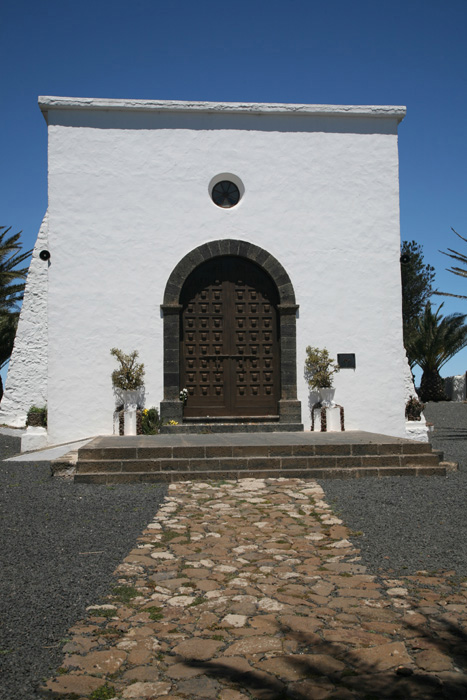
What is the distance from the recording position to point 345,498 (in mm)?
6801

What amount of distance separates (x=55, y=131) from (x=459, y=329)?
17.9m

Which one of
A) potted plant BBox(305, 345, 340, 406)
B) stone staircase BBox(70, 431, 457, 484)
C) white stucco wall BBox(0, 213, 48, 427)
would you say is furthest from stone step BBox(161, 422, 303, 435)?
white stucco wall BBox(0, 213, 48, 427)

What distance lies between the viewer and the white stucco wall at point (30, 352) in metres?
13.7

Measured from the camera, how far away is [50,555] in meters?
4.86

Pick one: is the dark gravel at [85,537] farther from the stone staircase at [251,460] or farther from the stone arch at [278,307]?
the stone arch at [278,307]

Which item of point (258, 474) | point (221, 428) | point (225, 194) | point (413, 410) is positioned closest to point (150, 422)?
point (221, 428)

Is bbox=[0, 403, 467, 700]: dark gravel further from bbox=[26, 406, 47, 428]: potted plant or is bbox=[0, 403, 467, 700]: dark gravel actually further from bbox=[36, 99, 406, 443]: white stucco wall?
bbox=[36, 99, 406, 443]: white stucco wall

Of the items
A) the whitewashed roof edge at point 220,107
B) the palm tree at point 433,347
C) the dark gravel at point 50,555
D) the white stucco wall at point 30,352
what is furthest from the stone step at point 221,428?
the palm tree at point 433,347

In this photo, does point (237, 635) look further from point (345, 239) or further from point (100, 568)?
point (345, 239)

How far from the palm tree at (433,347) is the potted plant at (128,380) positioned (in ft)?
53.8

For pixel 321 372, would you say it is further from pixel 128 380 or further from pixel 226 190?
pixel 226 190

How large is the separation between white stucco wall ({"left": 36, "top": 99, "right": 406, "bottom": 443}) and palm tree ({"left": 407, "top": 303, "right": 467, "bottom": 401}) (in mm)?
13879

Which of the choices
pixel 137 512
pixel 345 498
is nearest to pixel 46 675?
pixel 137 512

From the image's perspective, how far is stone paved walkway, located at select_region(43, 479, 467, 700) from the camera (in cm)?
291
